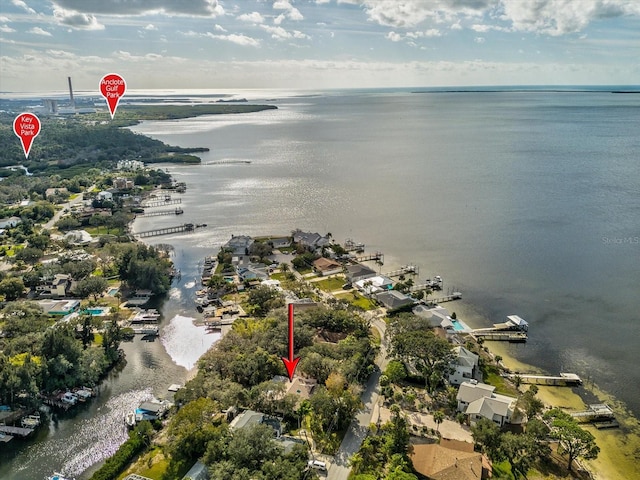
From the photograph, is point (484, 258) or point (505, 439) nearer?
point (505, 439)

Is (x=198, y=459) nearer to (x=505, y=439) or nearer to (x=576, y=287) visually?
(x=505, y=439)

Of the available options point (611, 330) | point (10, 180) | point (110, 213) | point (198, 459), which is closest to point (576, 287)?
point (611, 330)

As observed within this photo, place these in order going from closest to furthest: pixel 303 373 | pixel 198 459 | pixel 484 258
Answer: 1. pixel 198 459
2. pixel 303 373
3. pixel 484 258

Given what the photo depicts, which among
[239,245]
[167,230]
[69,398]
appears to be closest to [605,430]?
[69,398]

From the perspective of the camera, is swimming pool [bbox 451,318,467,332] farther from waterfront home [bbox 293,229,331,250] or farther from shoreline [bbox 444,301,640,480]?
waterfront home [bbox 293,229,331,250]

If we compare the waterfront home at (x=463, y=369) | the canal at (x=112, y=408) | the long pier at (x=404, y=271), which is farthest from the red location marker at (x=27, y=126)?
the long pier at (x=404, y=271)

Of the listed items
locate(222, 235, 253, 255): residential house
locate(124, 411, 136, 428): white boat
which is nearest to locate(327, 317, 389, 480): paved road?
locate(124, 411, 136, 428): white boat
